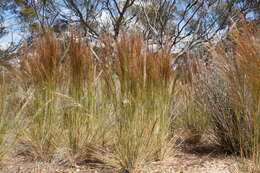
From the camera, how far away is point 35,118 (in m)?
2.41

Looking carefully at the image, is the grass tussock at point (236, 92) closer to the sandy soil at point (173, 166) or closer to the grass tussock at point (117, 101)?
the grass tussock at point (117, 101)

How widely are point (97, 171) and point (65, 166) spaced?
0.26 meters

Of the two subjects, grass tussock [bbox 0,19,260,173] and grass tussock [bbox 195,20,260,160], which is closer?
grass tussock [bbox 195,20,260,160]

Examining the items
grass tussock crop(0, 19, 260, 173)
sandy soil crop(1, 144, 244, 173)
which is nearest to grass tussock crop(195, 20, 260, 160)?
grass tussock crop(0, 19, 260, 173)

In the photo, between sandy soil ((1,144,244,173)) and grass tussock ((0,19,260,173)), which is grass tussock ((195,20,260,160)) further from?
sandy soil ((1,144,244,173))

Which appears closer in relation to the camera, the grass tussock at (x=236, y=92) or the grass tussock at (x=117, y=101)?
the grass tussock at (x=236, y=92)

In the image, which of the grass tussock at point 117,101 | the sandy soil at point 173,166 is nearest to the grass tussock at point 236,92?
the grass tussock at point 117,101

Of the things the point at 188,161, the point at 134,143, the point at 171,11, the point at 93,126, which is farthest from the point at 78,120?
the point at 171,11

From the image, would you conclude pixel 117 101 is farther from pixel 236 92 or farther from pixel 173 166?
pixel 236 92

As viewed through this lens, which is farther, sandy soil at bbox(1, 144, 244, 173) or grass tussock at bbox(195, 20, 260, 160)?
sandy soil at bbox(1, 144, 244, 173)

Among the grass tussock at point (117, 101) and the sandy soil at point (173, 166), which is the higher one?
the grass tussock at point (117, 101)

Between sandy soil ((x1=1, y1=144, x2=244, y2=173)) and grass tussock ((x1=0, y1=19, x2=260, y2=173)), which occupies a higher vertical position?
grass tussock ((x1=0, y1=19, x2=260, y2=173))

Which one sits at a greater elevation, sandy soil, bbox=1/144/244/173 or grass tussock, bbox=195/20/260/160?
grass tussock, bbox=195/20/260/160

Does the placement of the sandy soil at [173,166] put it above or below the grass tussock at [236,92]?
below
